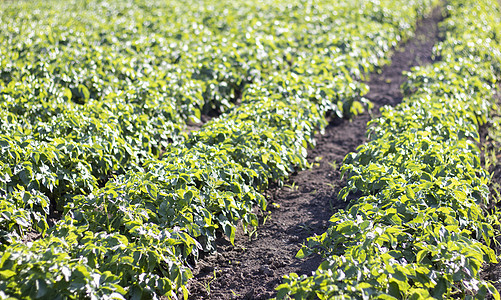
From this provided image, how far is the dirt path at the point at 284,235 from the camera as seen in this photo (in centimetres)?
358

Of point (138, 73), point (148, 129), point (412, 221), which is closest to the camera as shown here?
point (412, 221)

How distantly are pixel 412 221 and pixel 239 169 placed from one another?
4.92ft

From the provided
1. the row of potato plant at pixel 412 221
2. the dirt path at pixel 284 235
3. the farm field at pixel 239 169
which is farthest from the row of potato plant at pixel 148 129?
the row of potato plant at pixel 412 221

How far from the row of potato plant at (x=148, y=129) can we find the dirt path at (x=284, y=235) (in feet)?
0.65

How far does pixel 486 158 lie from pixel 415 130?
1.36 metres

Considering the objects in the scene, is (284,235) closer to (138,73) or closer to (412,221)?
(412,221)

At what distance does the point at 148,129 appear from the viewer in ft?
16.3

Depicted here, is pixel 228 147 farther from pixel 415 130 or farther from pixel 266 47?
pixel 266 47

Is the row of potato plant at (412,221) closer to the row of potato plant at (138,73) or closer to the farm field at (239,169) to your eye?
the farm field at (239,169)

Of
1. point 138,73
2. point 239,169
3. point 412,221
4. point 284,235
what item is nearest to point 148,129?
point 239,169

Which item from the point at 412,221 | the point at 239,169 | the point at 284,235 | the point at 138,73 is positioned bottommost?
the point at 284,235

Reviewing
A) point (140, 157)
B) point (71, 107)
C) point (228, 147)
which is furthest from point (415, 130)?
point (71, 107)

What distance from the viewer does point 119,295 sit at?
2.63 m

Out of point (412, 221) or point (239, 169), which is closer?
point (412, 221)
